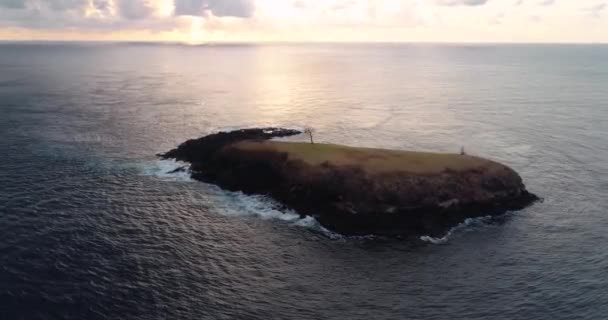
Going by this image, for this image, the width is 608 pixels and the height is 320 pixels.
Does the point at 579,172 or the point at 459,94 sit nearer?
the point at 579,172

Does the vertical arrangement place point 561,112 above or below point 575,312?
above

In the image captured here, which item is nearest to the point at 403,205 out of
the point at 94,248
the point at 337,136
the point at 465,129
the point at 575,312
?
the point at 575,312

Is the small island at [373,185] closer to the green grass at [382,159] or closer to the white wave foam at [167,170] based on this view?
the green grass at [382,159]

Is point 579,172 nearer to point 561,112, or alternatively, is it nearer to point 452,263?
point 452,263

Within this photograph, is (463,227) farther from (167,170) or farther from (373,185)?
(167,170)

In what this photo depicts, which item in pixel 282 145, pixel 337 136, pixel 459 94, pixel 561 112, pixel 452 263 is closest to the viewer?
pixel 452 263

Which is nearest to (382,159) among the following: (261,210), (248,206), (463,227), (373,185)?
(373,185)
